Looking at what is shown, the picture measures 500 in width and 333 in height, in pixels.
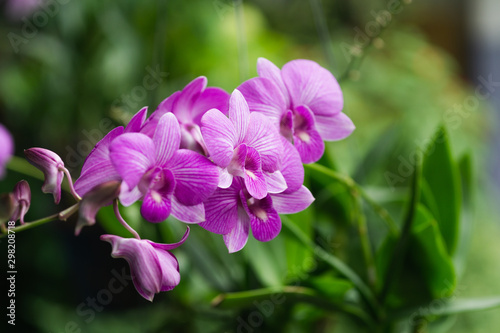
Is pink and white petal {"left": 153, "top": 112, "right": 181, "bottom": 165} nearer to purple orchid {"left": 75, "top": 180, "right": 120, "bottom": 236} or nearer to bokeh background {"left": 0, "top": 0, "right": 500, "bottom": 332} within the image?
purple orchid {"left": 75, "top": 180, "right": 120, "bottom": 236}

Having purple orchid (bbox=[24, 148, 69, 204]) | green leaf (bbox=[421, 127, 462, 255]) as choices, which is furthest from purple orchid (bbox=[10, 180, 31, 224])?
green leaf (bbox=[421, 127, 462, 255])

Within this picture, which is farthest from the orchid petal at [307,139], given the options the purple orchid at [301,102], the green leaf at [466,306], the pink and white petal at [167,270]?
the green leaf at [466,306]

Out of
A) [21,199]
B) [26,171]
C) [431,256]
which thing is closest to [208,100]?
[21,199]

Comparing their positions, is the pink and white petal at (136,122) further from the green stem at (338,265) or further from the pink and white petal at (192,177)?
the green stem at (338,265)

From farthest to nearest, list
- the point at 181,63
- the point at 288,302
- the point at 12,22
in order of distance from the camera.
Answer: the point at 181,63 < the point at 12,22 < the point at 288,302

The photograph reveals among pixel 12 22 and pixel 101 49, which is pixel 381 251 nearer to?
pixel 101 49

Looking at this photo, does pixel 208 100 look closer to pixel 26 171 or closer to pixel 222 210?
pixel 222 210

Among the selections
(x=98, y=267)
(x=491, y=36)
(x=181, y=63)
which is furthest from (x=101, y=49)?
(x=491, y=36)
